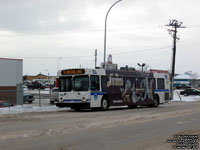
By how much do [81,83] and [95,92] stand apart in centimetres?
105

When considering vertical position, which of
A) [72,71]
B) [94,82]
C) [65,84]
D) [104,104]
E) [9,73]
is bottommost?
[104,104]

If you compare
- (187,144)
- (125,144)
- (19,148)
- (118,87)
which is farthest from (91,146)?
(118,87)

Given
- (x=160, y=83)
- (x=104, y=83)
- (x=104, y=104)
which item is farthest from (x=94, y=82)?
(x=160, y=83)

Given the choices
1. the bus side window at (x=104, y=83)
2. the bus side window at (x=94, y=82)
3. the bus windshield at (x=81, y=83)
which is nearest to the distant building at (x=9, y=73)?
the bus windshield at (x=81, y=83)

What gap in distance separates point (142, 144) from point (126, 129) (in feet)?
10.7

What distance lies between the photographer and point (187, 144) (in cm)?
928

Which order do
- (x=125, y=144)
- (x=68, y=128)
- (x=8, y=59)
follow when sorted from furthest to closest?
1. (x=8, y=59)
2. (x=68, y=128)
3. (x=125, y=144)

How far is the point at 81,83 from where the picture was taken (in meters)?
22.1

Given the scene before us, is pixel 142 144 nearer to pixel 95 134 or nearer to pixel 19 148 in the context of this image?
pixel 95 134

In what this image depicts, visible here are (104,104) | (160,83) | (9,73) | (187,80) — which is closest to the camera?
(104,104)

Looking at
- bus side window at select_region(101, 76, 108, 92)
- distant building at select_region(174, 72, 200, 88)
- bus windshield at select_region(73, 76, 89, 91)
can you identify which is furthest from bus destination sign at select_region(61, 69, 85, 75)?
distant building at select_region(174, 72, 200, 88)

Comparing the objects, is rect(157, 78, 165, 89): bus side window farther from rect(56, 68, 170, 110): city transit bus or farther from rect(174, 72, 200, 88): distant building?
rect(174, 72, 200, 88): distant building

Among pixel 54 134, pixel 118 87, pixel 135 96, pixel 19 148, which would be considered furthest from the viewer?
Result: pixel 135 96

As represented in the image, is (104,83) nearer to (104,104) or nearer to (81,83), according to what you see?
(104,104)
